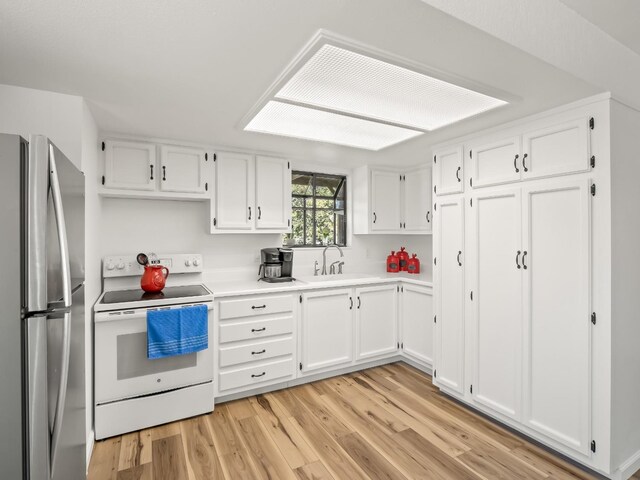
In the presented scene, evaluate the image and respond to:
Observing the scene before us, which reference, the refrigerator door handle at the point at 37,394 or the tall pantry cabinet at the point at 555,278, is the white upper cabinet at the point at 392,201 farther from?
the refrigerator door handle at the point at 37,394

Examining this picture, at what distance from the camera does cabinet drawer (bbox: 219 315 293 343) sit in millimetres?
2760

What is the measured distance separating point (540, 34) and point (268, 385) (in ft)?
9.96

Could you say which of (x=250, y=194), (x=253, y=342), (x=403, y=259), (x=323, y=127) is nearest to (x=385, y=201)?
(x=403, y=259)

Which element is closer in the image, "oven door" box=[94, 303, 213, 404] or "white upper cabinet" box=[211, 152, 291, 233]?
"oven door" box=[94, 303, 213, 404]

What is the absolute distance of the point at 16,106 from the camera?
188 centimetres

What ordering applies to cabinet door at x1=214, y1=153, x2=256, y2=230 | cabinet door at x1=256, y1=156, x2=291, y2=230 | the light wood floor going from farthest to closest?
cabinet door at x1=256, y1=156, x2=291, y2=230, cabinet door at x1=214, y1=153, x2=256, y2=230, the light wood floor

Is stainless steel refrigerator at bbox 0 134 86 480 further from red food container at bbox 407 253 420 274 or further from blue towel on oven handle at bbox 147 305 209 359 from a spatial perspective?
red food container at bbox 407 253 420 274

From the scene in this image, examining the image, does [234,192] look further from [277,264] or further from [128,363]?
[128,363]

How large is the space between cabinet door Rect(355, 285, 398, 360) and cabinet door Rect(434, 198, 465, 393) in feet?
2.13

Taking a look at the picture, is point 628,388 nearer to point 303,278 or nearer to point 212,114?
point 303,278

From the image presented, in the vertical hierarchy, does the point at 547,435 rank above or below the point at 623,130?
below

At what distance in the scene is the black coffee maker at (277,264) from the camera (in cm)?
335

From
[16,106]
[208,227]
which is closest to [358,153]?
[208,227]

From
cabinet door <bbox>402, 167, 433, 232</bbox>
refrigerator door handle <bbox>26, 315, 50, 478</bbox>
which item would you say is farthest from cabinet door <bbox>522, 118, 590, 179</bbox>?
refrigerator door handle <bbox>26, 315, 50, 478</bbox>
